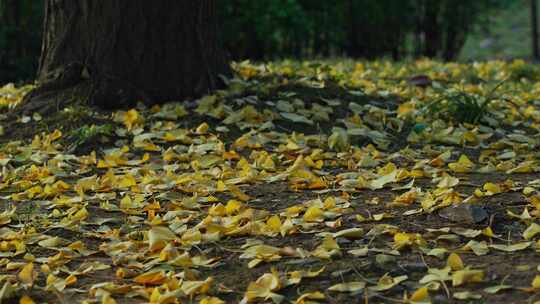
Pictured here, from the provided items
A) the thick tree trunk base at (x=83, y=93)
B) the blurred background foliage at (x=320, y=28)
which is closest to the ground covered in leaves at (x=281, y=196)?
the thick tree trunk base at (x=83, y=93)

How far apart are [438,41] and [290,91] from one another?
4245 millimetres

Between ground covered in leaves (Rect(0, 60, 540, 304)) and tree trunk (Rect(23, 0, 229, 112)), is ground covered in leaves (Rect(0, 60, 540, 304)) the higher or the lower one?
the lower one

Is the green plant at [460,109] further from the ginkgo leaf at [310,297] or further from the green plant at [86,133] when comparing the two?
the ginkgo leaf at [310,297]

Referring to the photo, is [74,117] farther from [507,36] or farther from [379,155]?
[507,36]

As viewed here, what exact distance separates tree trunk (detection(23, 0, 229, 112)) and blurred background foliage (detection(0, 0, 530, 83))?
2610 millimetres

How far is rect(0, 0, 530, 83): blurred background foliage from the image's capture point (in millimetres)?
8562

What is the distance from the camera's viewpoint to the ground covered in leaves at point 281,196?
128 inches

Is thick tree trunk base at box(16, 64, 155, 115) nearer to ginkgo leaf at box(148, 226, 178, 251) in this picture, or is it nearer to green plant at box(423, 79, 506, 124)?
green plant at box(423, 79, 506, 124)

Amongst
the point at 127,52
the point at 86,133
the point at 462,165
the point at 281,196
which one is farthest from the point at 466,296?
the point at 127,52

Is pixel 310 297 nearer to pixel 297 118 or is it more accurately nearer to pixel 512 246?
pixel 512 246

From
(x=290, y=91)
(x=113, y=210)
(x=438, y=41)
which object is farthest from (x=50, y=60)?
(x=438, y=41)

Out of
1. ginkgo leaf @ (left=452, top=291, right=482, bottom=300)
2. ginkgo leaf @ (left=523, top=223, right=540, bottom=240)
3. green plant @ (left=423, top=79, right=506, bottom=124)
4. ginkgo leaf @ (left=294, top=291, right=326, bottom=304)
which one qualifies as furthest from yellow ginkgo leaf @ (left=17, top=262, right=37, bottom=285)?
green plant @ (left=423, top=79, right=506, bottom=124)

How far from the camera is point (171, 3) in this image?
584 cm

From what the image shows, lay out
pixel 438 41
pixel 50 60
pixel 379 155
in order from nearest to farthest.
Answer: pixel 379 155
pixel 50 60
pixel 438 41
